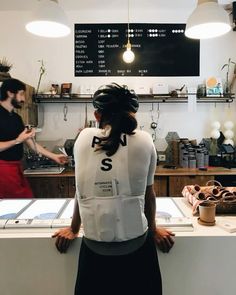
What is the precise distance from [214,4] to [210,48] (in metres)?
2.14

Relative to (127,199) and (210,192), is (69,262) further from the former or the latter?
A: (210,192)

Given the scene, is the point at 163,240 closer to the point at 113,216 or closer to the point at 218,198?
the point at 113,216

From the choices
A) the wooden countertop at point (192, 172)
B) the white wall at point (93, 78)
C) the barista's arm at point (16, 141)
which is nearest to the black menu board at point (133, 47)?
the white wall at point (93, 78)

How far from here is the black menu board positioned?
3.72 m

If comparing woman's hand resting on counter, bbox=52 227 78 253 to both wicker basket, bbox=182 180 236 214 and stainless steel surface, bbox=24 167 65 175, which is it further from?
stainless steel surface, bbox=24 167 65 175

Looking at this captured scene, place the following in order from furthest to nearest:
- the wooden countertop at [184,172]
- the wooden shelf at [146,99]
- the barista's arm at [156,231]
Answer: the wooden shelf at [146,99] → the wooden countertop at [184,172] → the barista's arm at [156,231]

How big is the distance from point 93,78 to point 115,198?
2929mm

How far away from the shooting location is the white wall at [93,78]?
3725mm

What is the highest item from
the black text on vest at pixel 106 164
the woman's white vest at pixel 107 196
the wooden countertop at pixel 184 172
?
the black text on vest at pixel 106 164

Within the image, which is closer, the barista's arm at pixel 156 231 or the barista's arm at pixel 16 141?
the barista's arm at pixel 156 231

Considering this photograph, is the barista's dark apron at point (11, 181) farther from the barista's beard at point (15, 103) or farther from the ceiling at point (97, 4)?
the ceiling at point (97, 4)

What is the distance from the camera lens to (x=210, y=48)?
149 inches

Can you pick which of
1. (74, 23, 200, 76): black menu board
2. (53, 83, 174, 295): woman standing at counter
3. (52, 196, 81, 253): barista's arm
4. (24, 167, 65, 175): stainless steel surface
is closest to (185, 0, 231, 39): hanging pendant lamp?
(53, 83, 174, 295): woman standing at counter

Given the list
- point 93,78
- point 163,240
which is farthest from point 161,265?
point 93,78
